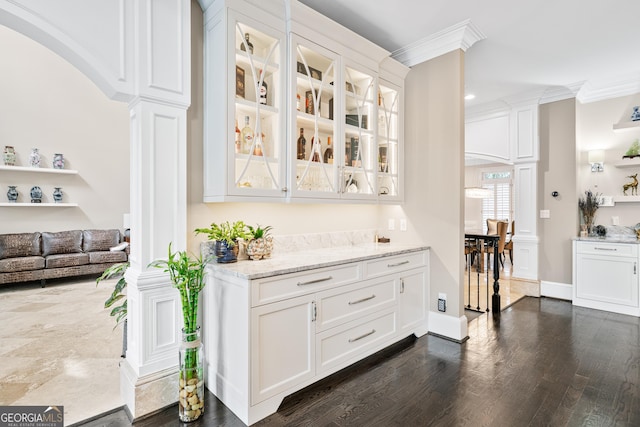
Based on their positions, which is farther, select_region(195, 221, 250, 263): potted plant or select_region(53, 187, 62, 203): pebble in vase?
select_region(53, 187, 62, 203): pebble in vase

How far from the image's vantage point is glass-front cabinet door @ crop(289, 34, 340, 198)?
2445 mm

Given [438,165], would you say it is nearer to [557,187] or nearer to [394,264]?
[394,264]

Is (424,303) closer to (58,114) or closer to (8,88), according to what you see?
(58,114)

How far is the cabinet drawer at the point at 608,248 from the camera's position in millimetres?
3820

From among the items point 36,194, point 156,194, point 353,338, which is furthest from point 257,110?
point 36,194

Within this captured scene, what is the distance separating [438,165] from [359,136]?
91 cm

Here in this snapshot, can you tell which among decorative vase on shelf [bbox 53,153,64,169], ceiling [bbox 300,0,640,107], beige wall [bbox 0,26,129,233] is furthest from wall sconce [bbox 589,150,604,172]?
decorative vase on shelf [bbox 53,153,64,169]

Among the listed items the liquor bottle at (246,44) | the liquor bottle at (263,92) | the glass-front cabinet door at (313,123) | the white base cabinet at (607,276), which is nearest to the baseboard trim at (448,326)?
the glass-front cabinet door at (313,123)

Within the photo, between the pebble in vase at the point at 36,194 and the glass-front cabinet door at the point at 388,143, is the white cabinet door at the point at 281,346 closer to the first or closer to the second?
the glass-front cabinet door at the point at 388,143

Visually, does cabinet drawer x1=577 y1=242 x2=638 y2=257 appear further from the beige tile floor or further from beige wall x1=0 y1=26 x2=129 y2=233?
beige wall x1=0 y1=26 x2=129 y2=233

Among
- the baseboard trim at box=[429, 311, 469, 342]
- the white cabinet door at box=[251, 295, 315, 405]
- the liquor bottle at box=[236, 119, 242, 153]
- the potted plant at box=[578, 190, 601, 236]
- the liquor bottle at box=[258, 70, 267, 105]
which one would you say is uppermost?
the liquor bottle at box=[258, 70, 267, 105]

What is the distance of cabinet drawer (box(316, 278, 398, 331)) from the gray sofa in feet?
17.9

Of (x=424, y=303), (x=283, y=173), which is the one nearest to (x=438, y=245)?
(x=424, y=303)

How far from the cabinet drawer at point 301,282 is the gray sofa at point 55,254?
544cm
